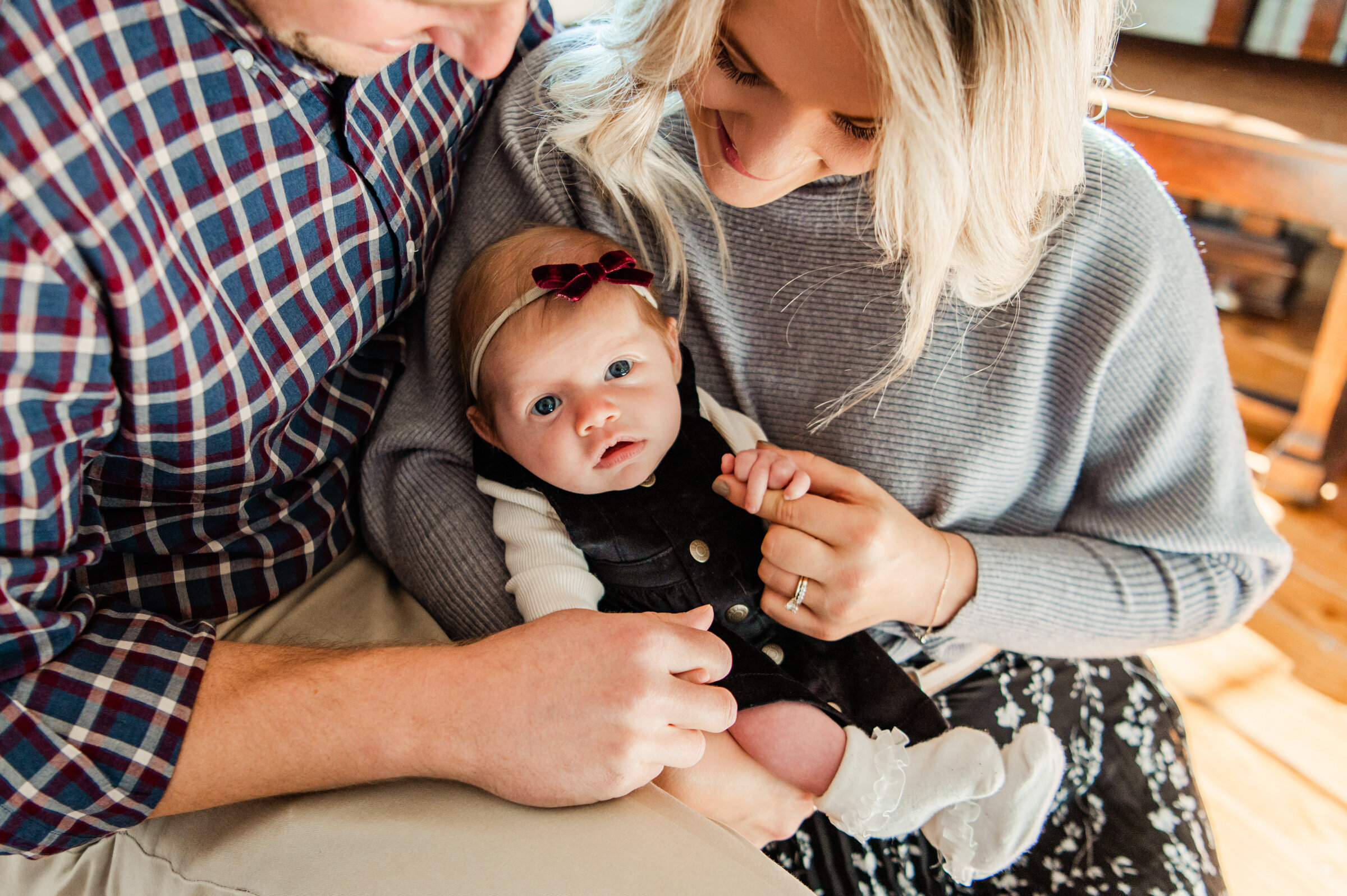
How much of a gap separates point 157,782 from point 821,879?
Answer: 2.40ft

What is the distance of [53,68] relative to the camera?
2.39ft

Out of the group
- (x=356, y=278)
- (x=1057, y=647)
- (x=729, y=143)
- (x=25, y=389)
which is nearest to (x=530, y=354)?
(x=356, y=278)

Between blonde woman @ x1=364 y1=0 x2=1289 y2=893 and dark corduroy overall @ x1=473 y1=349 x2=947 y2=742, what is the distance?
0.20 ft

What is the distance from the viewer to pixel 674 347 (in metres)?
1.17

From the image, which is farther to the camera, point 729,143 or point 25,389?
point 729,143

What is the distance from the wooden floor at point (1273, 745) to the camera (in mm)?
1642

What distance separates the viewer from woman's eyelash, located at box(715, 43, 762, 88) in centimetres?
92

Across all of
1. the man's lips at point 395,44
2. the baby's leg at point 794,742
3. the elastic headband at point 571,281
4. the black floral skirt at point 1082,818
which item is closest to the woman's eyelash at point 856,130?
the elastic headband at point 571,281

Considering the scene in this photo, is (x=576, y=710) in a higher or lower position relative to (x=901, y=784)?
higher

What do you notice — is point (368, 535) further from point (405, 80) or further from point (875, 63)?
point (875, 63)

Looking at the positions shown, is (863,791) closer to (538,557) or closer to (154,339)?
(538,557)

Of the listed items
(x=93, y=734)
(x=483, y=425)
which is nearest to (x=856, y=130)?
(x=483, y=425)

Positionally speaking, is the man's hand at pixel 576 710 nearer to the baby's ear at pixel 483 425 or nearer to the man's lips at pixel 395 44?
the baby's ear at pixel 483 425

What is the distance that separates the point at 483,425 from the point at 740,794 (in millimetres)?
→ 553
